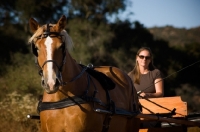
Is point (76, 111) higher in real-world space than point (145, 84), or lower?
lower

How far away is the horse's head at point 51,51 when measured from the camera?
4344 millimetres

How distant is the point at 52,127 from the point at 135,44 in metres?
26.1

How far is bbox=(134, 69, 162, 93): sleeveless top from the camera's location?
7625mm

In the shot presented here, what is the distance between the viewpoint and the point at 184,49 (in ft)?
106

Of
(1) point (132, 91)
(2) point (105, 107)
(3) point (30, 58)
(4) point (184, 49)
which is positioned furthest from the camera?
(4) point (184, 49)

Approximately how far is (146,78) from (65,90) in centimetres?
309

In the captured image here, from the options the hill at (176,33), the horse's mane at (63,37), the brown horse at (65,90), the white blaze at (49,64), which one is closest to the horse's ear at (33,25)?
the brown horse at (65,90)

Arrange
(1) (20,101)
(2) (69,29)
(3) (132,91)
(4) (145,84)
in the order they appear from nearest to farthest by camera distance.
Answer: (3) (132,91) < (4) (145,84) < (1) (20,101) < (2) (69,29)

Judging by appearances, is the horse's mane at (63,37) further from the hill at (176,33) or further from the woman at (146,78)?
the hill at (176,33)

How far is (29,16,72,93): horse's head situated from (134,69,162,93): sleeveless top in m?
3.11

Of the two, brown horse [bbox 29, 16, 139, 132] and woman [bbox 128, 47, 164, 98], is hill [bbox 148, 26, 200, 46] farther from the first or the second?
brown horse [bbox 29, 16, 139, 132]

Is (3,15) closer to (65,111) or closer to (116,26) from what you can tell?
(116,26)

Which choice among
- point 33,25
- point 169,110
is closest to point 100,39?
point 169,110

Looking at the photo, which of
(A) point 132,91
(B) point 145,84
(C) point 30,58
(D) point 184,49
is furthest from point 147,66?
(D) point 184,49
